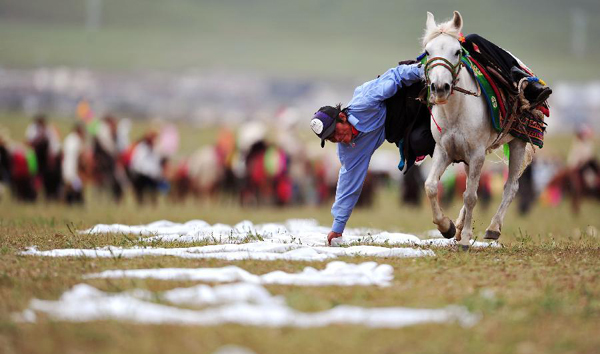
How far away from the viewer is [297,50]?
163m

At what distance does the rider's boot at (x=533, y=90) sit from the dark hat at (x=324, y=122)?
2.02m

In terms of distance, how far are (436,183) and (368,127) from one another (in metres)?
1.03

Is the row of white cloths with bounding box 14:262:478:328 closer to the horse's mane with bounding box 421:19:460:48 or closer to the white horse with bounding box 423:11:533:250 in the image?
the white horse with bounding box 423:11:533:250

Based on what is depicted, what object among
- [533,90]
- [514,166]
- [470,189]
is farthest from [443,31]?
[514,166]

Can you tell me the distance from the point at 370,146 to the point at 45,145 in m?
17.0

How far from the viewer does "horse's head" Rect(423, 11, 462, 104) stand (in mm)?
8039

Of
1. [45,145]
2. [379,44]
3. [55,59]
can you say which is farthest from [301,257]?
[379,44]

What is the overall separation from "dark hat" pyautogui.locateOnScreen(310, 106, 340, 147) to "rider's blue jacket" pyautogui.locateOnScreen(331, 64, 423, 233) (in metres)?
0.31

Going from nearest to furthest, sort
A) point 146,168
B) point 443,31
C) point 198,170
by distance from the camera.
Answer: point 443,31, point 146,168, point 198,170

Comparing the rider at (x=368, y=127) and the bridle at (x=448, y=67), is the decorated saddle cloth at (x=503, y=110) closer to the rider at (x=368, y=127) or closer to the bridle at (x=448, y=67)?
the bridle at (x=448, y=67)

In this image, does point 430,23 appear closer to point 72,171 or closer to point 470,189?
point 470,189

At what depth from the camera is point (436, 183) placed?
8734mm

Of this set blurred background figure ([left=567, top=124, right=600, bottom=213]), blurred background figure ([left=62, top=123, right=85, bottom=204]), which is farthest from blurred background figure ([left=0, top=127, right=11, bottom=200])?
blurred background figure ([left=567, top=124, right=600, bottom=213])

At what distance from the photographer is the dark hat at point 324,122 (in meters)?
8.83
